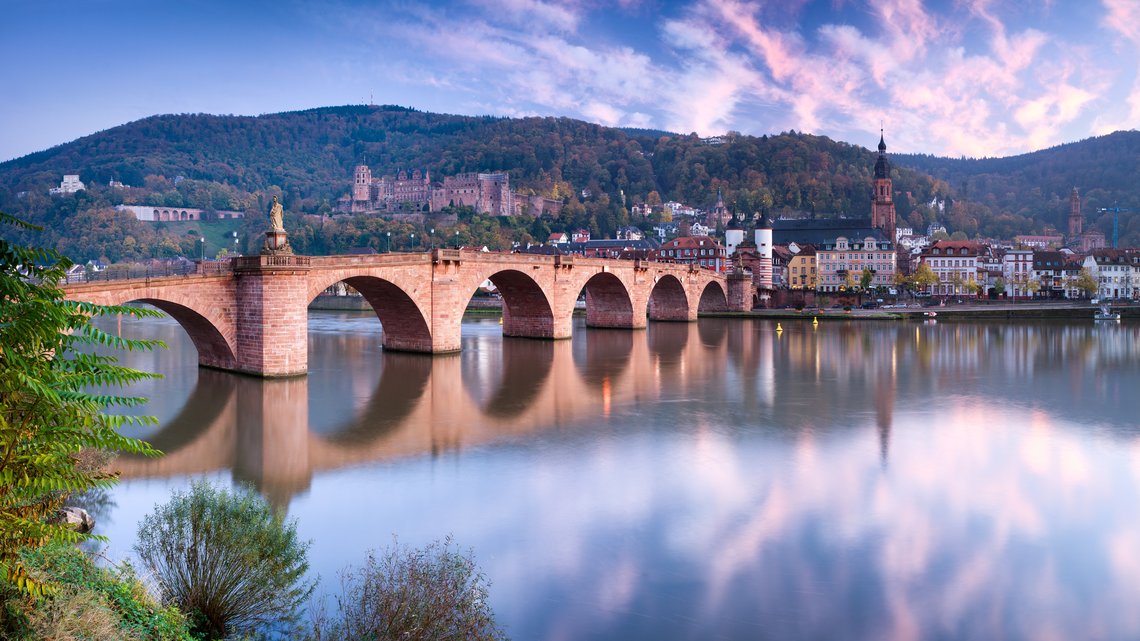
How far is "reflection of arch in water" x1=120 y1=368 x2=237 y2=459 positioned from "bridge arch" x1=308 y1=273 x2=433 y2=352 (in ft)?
16.8

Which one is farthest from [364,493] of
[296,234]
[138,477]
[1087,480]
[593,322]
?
[296,234]

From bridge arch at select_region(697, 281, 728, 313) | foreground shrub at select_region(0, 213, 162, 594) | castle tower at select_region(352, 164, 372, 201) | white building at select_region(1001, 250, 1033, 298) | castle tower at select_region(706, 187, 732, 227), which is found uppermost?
castle tower at select_region(352, 164, 372, 201)

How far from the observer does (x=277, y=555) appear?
8.38 metres

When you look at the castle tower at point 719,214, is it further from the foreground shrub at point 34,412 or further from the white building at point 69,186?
the foreground shrub at point 34,412

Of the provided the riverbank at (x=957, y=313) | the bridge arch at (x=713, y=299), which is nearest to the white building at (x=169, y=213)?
the bridge arch at (x=713, y=299)

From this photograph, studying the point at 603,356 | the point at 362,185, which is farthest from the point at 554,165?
the point at 603,356

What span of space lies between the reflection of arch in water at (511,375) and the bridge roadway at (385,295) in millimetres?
1942

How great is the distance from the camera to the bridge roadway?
2255cm

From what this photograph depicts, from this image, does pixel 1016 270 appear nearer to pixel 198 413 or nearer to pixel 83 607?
pixel 198 413

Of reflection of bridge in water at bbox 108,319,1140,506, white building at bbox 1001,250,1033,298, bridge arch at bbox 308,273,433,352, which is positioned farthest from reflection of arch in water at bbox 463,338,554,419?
white building at bbox 1001,250,1033,298

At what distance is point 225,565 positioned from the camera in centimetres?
804

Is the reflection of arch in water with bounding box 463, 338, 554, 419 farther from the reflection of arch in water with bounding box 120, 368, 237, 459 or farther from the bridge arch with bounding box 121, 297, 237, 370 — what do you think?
the bridge arch with bounding box 121, 297, 237, 370

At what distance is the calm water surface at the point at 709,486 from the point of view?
30.7 feet

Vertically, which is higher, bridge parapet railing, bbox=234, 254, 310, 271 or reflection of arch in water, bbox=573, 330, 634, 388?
bridge parapet railing, bbox=234, 254, 310, 271
